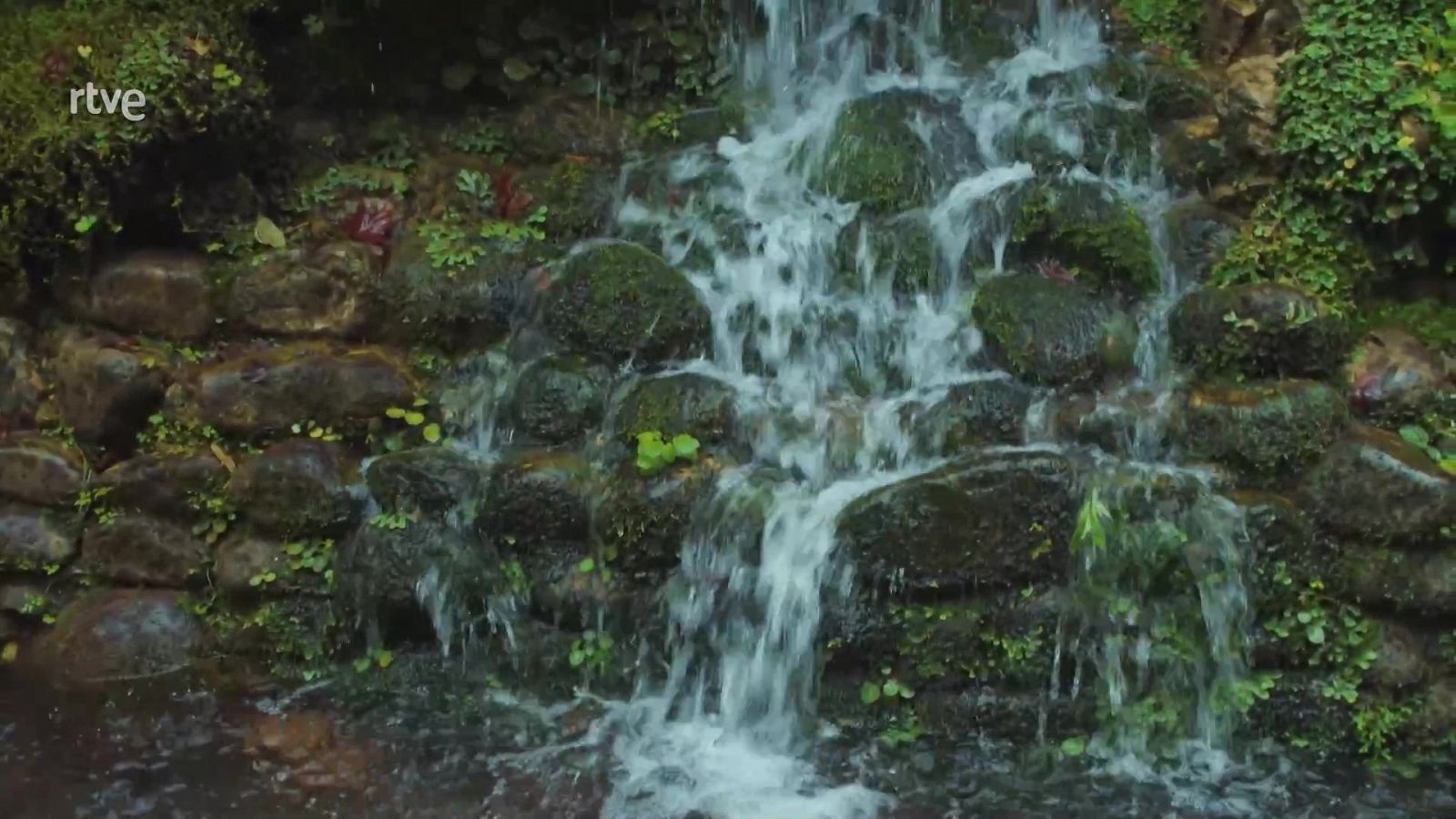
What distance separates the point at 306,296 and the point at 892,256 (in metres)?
3.06

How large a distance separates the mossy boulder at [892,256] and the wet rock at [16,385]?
4202 mm

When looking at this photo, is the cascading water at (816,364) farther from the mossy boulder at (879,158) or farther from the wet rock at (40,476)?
the wet rock at (40,476)

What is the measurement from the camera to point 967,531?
15.8ft

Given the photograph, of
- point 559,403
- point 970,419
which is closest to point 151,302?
point 559,403

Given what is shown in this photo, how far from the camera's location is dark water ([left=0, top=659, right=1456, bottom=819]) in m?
4.31

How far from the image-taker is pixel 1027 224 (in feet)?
19.9

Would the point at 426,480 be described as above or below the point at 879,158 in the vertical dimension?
below

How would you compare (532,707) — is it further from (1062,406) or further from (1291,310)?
(1291,310)

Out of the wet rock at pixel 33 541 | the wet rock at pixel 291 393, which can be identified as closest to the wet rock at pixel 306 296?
the wet rock at pixel 291 393

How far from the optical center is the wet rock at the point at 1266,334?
538 cm

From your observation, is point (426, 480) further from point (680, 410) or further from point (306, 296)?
point (306, 296)

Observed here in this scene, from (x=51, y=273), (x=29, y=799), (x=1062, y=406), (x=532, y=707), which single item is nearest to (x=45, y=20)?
(x=51, y=273)

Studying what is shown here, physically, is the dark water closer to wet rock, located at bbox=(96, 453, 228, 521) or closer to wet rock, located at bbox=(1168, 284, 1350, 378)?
wet rock, located at bbox=(96, 453, 228, 521)

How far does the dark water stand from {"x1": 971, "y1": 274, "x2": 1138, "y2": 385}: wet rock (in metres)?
1.79
